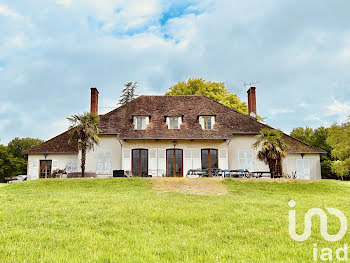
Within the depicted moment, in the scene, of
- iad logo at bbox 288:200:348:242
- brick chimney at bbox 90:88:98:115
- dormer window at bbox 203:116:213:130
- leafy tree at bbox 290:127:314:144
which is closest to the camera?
iad logo at bbox 288:200:348:242

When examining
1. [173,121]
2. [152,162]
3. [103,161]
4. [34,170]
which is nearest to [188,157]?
[152,162]

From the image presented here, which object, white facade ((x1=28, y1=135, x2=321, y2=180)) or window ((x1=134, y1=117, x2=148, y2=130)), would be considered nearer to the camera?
white facade ((x1=28, y1=135, x2=321, y2=180))

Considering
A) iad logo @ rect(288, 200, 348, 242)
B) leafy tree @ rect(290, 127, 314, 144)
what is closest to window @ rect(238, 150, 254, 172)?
iad logo @ rect(288, 200, 348, 242)

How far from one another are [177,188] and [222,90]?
80.2 feet

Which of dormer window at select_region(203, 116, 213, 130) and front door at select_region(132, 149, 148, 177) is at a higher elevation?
dormer window at select_region(203, 116, 213, 130)

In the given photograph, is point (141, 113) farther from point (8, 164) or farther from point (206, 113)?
point (8, 164)

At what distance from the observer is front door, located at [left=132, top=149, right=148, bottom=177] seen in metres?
24.0

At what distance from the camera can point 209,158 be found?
24234 millimetres

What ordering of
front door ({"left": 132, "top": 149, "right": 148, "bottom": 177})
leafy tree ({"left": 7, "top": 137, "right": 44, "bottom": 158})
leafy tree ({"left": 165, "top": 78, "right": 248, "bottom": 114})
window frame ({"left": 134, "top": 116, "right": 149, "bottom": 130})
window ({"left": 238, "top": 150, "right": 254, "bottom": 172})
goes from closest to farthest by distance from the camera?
front door ({"left": 132, "top": 149, "right": 148, "bottom": 177}) < window ({"left": 238, "top": 150, "right": 254, "bottom": 172}) < window frame ({"left": 134, "top": 116, "right": 149, "bottom": 130}) < leafy tree ({"left": 165, "top": 78, "right": 248, "bottom": 114}) < leafy tree ({"left": 7, "top": 137, "right": 44, "bottom": 158})

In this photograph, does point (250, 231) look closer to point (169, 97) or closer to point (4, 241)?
point (4, 241)

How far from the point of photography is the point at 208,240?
627 cm

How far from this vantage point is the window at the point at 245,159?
81.1ft

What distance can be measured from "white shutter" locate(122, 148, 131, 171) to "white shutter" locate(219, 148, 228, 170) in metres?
6.91

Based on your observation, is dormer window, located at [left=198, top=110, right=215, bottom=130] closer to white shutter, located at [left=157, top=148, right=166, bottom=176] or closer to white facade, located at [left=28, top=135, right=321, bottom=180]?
white facade, located at [left=28, top=135, right=321, bottom=180]
